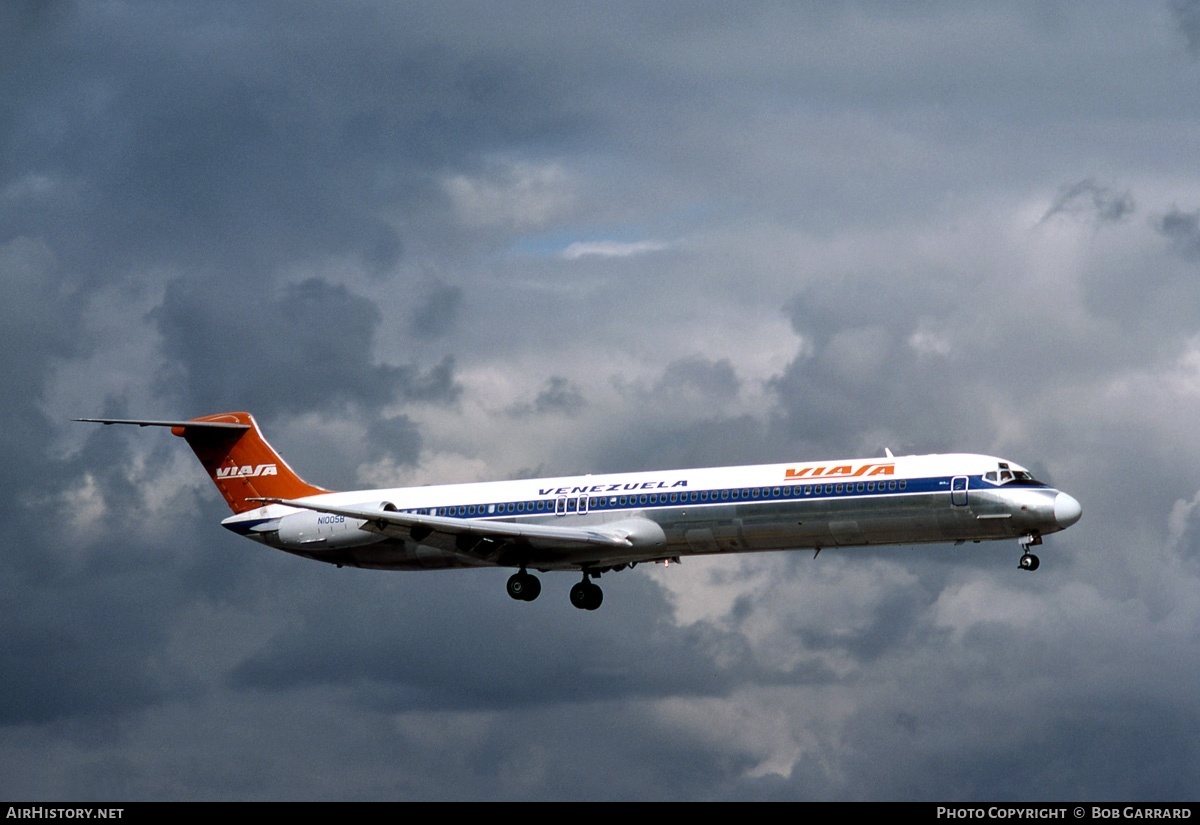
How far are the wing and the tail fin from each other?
10.2m

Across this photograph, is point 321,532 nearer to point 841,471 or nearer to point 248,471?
point 248,471

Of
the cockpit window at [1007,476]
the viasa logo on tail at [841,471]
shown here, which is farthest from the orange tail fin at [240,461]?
the cockpit window at [1007,476]

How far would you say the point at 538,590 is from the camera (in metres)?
69.4

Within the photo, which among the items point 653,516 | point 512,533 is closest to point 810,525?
point 653,516

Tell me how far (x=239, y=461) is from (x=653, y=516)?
21843mm

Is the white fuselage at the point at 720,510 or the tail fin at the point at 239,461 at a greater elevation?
the tail fin at the point at 239,461

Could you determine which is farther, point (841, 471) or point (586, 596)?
point (586, 596)

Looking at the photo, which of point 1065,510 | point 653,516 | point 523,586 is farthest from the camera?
point 523,586

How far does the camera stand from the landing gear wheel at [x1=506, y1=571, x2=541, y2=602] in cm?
6888

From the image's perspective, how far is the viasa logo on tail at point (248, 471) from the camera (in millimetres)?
77375

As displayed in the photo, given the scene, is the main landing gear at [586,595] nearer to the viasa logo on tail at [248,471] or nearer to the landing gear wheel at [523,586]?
the landing gear wheel at [523,586]

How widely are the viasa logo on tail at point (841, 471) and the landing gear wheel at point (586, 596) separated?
11100 millimetres
